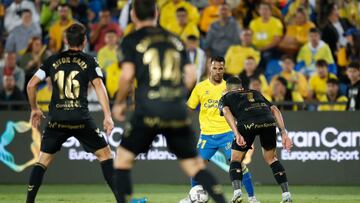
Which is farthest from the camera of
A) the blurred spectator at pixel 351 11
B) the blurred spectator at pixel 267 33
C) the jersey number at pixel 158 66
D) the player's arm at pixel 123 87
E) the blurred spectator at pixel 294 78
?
the blurred spectator at pixel 351 11

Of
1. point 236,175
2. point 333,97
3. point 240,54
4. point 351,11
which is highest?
point 351,11

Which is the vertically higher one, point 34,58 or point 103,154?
point 34,58

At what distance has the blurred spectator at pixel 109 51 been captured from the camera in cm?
2067

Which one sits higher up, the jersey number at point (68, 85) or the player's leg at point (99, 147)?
the jersey number at point (68, 85)

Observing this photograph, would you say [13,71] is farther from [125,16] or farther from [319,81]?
[319,81]

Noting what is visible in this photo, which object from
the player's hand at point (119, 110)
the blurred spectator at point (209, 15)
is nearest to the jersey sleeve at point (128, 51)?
the player's hand at point (119, 110)

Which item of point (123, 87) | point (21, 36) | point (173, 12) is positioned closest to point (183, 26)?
point (173, 12)

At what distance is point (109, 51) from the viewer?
2080 cm

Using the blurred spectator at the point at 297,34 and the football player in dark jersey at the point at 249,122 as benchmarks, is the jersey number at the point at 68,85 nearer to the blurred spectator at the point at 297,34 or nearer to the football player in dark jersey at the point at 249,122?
the football player in dark jersey at the point at 249,122

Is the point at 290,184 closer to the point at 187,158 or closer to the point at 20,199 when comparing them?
the point at 20,199

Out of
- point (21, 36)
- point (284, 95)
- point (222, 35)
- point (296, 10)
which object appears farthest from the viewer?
point (21, 36)

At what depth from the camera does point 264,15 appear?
2106 cm

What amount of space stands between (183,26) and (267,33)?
1.93 meters

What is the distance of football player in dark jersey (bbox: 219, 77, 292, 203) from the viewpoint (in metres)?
13.5
